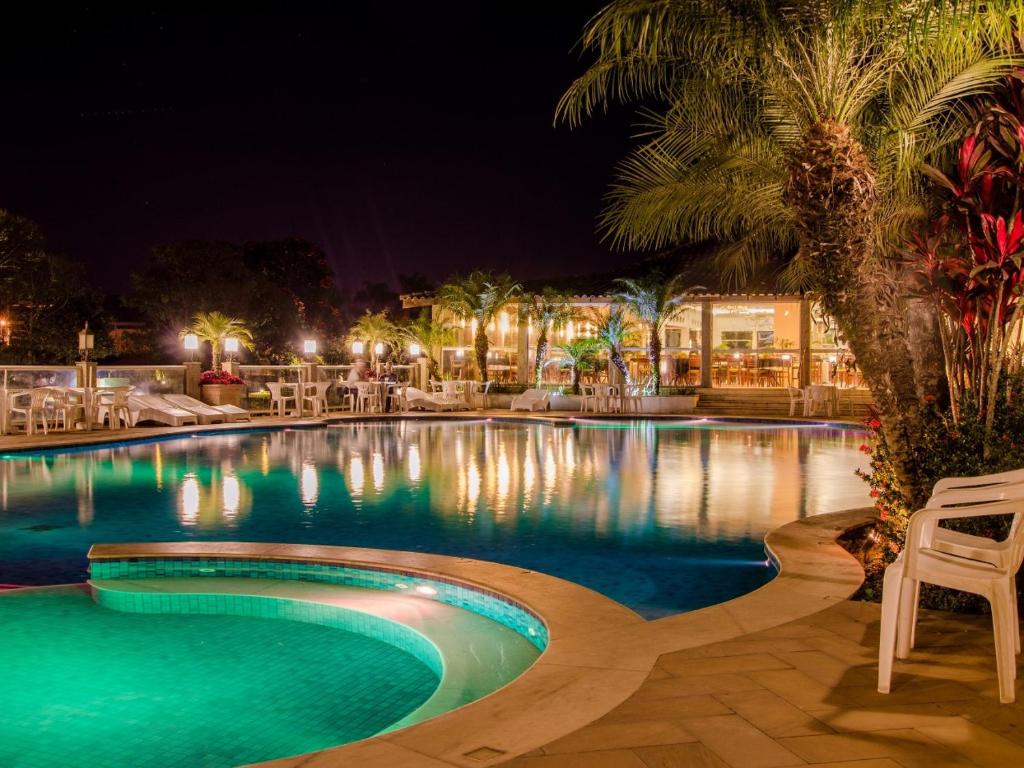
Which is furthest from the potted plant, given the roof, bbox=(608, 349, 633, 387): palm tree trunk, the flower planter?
the roof

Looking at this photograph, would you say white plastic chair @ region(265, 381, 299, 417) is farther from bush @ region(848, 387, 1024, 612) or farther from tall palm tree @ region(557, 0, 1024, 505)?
bush @ region(848, 387, 1024, 612)

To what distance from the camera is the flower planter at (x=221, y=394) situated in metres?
20.4

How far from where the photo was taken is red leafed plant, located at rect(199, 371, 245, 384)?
67.1ft

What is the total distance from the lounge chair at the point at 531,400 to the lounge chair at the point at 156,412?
9.35m

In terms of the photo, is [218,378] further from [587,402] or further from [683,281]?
[683,281]

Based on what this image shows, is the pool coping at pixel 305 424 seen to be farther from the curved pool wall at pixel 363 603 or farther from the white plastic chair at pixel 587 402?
the curved pool wall at pixel 363 603

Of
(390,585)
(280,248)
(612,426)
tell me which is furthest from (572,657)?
(280,248)

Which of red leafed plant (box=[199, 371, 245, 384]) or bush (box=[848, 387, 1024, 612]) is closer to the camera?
bush (box=[848, 387, 1024, 612])

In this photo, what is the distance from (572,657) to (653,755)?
1.03 metres

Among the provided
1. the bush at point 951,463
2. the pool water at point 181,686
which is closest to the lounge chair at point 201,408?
the pool water at point 181,686

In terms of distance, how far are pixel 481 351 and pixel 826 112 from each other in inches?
904

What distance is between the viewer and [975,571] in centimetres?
280

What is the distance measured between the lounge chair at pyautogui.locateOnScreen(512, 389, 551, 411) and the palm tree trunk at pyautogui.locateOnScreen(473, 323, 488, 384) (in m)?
2.88

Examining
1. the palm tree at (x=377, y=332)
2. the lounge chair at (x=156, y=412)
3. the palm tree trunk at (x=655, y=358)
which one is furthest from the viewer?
the palm tree at (x=377, y=332)
